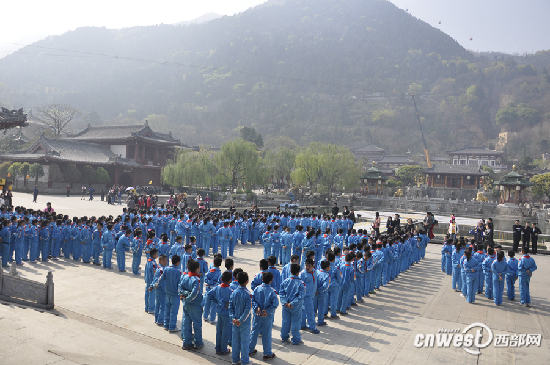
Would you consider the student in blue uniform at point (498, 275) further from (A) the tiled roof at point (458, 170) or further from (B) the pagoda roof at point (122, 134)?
(A) the tiled roof at point (458, 170)

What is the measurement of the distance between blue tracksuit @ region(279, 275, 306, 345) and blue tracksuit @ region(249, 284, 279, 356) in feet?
1.81

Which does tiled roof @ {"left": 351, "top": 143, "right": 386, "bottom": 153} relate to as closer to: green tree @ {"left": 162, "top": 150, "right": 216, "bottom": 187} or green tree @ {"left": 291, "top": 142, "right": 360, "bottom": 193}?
green tree @ {"left": 291, "top": 142, "right": 360, "bottom": 193}

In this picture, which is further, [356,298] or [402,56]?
[402,56]

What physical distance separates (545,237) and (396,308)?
21206mm

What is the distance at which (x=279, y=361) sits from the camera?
19.3ft

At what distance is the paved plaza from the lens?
5801 millimetres

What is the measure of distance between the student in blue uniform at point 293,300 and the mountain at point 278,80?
106966mm

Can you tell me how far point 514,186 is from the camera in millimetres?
46812

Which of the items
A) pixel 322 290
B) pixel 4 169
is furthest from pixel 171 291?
pixel 4 169

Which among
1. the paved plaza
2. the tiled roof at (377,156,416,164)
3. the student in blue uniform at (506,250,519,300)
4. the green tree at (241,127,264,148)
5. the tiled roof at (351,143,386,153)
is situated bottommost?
the paved plaza

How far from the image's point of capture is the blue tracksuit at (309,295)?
6876 mm

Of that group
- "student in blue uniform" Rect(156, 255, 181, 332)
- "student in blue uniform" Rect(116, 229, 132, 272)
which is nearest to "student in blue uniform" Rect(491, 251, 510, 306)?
"student in blue uniform" Rect(156, 255, 181, 332)

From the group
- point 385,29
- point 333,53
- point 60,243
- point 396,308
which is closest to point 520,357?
point 396,308

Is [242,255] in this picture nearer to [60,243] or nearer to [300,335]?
[60,243]
